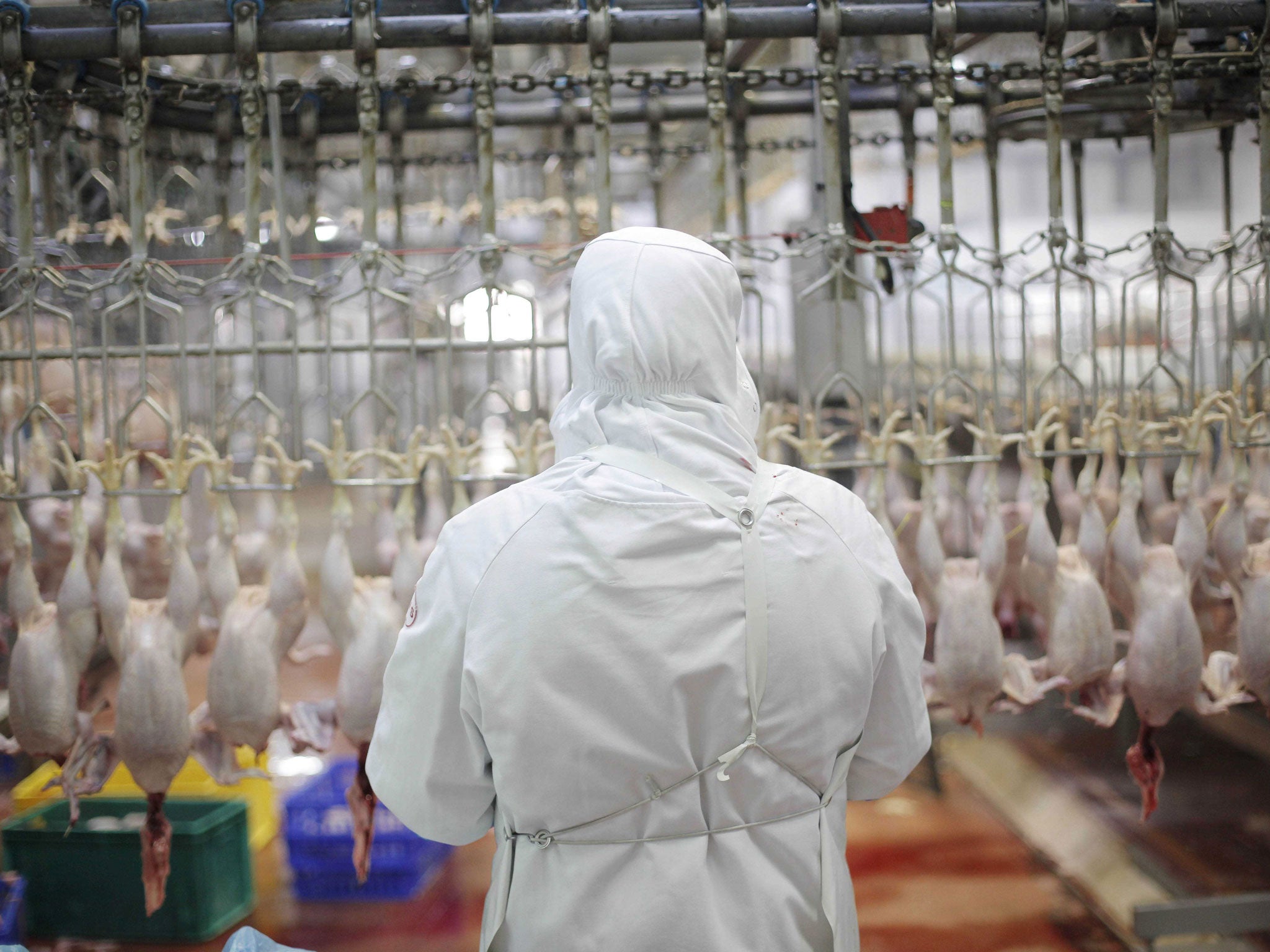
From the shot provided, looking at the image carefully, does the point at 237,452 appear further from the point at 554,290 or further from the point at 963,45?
the point at 963,45

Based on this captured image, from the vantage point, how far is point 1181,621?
2.68 meters

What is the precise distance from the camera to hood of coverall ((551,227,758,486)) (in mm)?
1390

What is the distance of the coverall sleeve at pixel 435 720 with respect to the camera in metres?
1.42

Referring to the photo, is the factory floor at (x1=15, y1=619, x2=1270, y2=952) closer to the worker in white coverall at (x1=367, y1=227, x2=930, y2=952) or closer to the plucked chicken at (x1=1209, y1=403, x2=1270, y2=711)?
the plucked chicken at (x1=1209, y1=403, x2=1270, y2=711)

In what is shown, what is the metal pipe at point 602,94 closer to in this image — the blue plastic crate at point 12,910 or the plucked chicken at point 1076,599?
the plucked chicken at point 1076,599

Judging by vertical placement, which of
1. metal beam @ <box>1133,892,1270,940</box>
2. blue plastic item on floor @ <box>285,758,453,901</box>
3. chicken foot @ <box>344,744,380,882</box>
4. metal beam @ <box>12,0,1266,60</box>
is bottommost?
metal beam @ <box>1133,892,1270,940</box>

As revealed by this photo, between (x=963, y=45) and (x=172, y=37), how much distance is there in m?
2.99

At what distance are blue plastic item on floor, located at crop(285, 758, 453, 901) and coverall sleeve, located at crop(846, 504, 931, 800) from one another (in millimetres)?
2124

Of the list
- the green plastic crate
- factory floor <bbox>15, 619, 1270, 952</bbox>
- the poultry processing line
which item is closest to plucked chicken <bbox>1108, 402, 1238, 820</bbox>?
the poultry processing line

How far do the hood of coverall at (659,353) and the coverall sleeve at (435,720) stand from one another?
10.8 inches

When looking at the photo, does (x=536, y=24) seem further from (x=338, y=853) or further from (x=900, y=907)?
(x=900, y=907)

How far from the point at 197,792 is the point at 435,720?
8.77 ft

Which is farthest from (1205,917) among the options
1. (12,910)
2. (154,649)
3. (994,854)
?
(12,910)

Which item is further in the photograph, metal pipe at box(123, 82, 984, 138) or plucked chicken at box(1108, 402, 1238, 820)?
metal pipe at box(123, 82, 984, 138)
